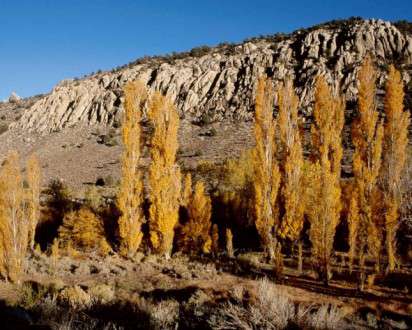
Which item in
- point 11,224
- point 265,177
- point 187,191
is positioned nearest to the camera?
point 11,224

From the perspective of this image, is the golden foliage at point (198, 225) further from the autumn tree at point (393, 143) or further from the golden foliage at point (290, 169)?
the autumn tree at point (393, 143)

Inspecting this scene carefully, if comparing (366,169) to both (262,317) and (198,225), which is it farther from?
(262,317)

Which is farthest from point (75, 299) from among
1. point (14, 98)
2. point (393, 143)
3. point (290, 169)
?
point (14, 98)

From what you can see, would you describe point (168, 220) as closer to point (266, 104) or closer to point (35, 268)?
point (35, 268)

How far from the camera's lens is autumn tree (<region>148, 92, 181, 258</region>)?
→ 21141mm

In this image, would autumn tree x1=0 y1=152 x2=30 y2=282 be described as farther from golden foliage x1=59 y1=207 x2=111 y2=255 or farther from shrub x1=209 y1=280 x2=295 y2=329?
shrub x1=209 y1=280 x2=295 y2=329

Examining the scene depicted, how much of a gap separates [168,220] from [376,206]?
1097 cm

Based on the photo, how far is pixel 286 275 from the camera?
17.4 meters

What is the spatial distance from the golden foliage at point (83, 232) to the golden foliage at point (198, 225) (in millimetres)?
6068

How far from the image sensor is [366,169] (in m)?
19.3

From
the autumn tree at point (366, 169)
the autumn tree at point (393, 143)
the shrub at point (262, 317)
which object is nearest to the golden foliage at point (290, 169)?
the autumn tree at point (366, 169)

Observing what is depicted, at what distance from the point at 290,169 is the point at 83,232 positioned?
47.9 ft

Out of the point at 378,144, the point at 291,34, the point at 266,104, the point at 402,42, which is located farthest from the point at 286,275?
the point at 291,34

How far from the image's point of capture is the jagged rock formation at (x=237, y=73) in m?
50.8
